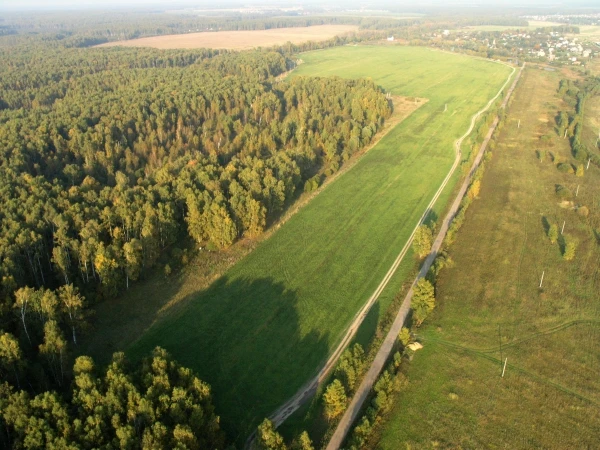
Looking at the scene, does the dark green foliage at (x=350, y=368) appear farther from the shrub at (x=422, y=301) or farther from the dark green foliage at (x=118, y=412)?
the dark green foliage at (x=118, y=412)

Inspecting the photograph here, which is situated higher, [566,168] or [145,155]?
[145,155]

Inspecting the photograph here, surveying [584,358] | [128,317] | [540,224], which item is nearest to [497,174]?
[540,224]

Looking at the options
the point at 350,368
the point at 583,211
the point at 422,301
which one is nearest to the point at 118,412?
the point at 350,368

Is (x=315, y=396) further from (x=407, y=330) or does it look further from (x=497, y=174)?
(x=497, y=174)

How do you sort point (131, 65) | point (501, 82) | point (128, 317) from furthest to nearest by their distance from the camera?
point (131, 65) < point (501, 82) < point (128, 317)

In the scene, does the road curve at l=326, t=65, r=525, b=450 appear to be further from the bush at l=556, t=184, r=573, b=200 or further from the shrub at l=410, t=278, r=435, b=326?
the bush at l=556, t=184, r=573, b=200

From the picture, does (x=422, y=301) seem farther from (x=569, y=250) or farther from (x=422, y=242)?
(x=569, y=250)

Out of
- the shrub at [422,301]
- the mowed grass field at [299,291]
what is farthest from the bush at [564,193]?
the shrub at [422,301]
